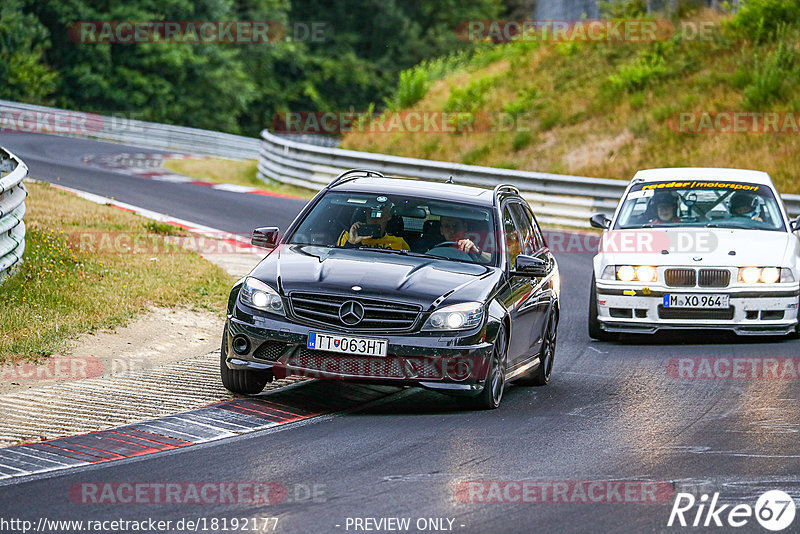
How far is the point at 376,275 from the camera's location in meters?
9.15

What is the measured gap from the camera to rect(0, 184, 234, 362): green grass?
1107 centimetres

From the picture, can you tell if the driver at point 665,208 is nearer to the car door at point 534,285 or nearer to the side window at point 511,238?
the car door at point 534,285

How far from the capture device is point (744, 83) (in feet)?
105

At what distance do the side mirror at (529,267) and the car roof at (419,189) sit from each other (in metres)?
0.68

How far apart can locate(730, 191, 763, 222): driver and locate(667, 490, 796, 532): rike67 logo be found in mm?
7545

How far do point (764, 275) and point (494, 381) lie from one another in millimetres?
4961

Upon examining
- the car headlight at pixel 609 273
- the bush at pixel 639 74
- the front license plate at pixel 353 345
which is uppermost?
the bush at pixel 639 74

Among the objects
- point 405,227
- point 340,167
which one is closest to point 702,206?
point 405,227

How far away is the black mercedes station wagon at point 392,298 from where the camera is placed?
884 centimetres

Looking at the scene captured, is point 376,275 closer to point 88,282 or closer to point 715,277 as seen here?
point 715,277

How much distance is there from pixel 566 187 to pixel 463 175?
2684 mm

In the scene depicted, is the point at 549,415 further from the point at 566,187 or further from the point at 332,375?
the point at 566,187

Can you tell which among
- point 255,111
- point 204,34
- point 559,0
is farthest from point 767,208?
point 255,111

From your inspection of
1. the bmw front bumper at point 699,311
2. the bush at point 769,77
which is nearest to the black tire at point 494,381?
the bmw front bumper at point 699,311
